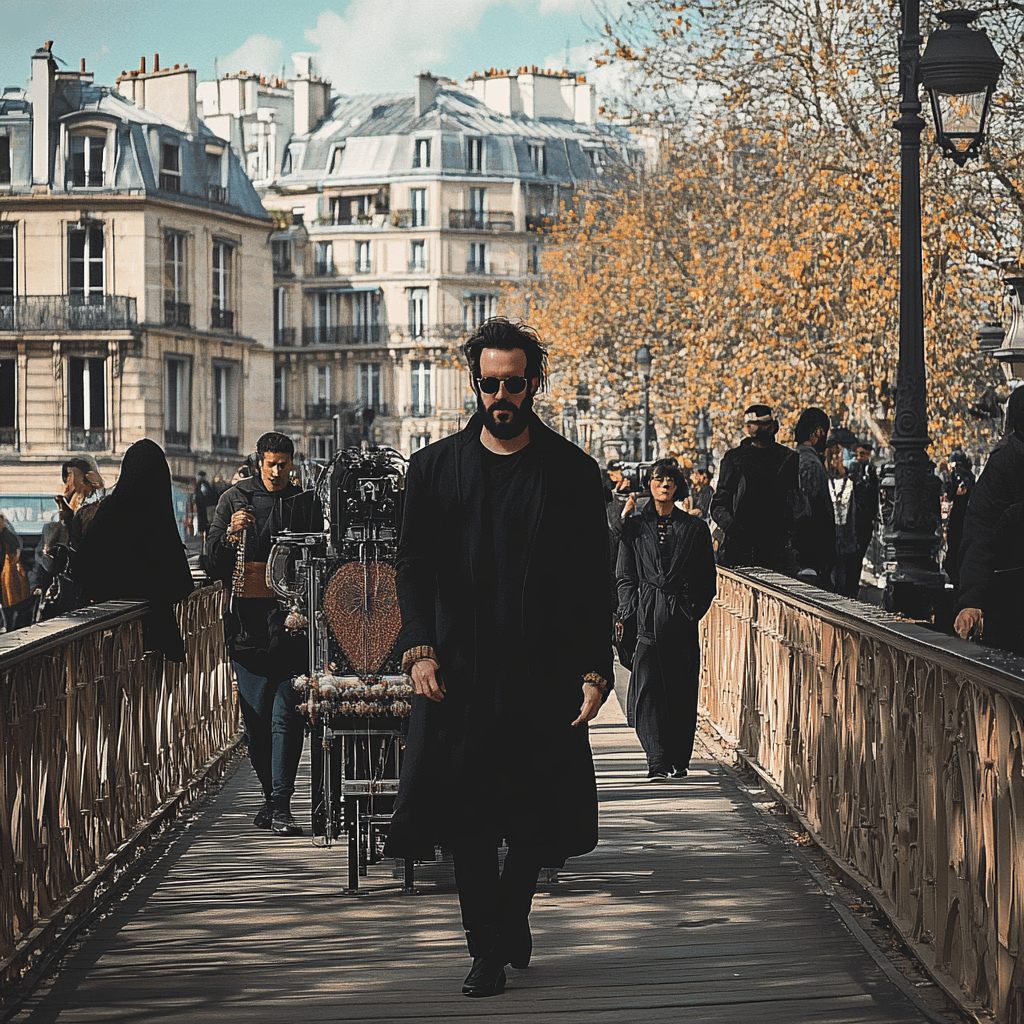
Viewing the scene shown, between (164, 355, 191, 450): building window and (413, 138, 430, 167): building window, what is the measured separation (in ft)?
118

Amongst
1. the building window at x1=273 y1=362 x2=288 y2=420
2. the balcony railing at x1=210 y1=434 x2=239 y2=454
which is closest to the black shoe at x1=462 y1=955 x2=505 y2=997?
the balcony railing at x1=210 y1=434 x2=239 y2=454

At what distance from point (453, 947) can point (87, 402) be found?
184 feet

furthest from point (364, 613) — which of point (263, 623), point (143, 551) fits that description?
point (143, 551)

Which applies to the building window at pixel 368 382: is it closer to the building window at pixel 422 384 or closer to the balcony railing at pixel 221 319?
the building window at pixel 422 384

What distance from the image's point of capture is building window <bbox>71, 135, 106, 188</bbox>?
62.3 metres

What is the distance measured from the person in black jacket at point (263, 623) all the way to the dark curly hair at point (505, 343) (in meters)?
3.26

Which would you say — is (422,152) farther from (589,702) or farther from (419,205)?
(589,702)

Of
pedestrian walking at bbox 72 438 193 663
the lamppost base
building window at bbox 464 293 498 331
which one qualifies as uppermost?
building window at bbox 464 293 498 331

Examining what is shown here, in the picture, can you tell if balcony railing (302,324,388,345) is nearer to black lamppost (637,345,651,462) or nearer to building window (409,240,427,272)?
building window (409,240,427,272)

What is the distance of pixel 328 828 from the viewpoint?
9.02m

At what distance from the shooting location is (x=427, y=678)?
6.33 metres

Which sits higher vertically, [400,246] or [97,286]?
[400,246]

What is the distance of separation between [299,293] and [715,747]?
86287mm

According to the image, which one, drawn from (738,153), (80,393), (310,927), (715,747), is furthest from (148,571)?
(80,393)
